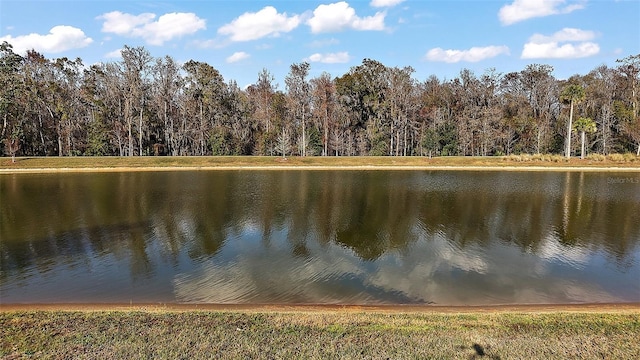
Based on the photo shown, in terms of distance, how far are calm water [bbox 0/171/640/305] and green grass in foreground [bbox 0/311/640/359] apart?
205cm

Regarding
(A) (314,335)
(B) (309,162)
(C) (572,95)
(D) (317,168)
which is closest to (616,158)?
(C) (572,95)

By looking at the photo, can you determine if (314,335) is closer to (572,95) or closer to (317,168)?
(317,168)

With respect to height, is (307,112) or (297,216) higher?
(307,112)

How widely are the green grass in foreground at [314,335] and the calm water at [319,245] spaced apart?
6.71 ft

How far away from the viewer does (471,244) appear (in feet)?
51.7

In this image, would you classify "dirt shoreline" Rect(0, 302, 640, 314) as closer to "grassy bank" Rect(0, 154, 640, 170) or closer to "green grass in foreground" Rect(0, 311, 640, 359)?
"green grass in foreground" Rect(0, 311, 640, 359)

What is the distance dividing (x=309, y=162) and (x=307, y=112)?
61.8 ft

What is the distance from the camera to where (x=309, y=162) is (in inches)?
2021

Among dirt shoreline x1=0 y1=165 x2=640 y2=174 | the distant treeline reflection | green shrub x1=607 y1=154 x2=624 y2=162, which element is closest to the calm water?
the distant treeline reflection

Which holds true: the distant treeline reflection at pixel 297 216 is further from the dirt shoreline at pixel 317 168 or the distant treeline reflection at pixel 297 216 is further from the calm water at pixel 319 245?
the dirt shoreline at pixel 317 168

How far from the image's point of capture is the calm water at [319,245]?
432 inches

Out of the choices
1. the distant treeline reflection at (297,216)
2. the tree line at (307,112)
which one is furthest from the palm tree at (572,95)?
the distant treeline reflection at (297,216)

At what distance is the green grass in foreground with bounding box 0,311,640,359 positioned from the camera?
6.65 m

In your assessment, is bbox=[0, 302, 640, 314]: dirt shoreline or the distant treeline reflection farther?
the distant treeline reflection
